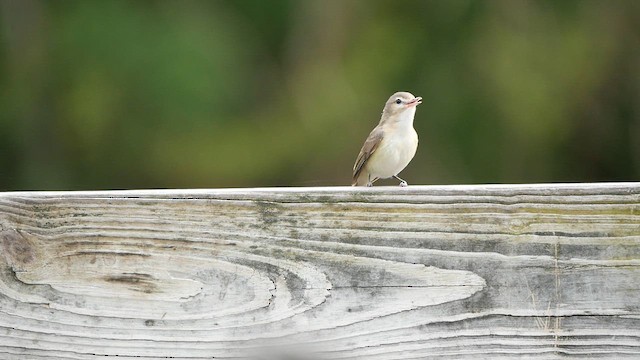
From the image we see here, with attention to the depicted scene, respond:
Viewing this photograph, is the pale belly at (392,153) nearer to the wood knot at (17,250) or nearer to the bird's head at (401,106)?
the bird's head at (401,106)

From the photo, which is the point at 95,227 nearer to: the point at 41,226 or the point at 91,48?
the point at 41,226

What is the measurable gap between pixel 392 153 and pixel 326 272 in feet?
9.48

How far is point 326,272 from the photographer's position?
200cm

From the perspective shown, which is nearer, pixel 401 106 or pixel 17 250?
pixel 17 250

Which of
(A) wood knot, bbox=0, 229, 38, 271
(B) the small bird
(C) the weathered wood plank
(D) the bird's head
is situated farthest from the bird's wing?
(A) wood knot, bbox=0, 229, 38, 271

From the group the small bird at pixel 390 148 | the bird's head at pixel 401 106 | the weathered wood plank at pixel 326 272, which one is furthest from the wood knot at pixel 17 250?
the bird's head at pixel 401 106

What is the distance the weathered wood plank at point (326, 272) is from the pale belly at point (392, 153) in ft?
9.18

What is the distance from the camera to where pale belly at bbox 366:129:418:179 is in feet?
15.9

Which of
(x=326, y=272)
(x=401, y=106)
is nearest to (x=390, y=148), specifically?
(x=401, y=106)

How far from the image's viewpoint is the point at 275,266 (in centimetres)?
201

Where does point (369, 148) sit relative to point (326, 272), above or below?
above

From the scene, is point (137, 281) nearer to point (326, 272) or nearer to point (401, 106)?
point (326, 272)

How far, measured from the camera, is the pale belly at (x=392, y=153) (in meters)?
4.86

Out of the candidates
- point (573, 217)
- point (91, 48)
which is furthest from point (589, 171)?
point (573, 217)
